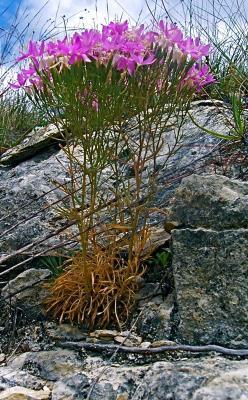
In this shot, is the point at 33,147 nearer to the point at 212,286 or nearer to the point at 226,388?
the point at 212,286

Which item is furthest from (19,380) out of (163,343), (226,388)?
(226,388)

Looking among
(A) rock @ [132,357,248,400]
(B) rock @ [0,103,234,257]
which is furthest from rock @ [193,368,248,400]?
(B) rock @ [0,103,234,257]

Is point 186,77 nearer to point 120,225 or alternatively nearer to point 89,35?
point 89,35

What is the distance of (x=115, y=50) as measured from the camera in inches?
76.5

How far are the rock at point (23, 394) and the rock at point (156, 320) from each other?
38cm

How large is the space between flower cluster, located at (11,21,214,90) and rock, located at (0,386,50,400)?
1.01 m

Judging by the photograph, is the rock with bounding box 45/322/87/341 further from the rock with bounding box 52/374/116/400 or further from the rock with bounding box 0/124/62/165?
the rock with bounding box 0/124/62/165

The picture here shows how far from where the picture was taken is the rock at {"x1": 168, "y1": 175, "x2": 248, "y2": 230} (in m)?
2.01

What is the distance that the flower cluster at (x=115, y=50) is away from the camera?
195 centimetres

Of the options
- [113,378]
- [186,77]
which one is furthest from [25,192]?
[113,378]

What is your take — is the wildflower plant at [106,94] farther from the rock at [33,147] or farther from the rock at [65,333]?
the rock at [33,147]

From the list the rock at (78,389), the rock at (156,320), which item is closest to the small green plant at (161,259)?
the rock at (156,320)

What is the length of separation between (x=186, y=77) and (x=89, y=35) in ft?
1.27

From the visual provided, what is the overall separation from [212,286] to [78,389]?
0.52 meters
